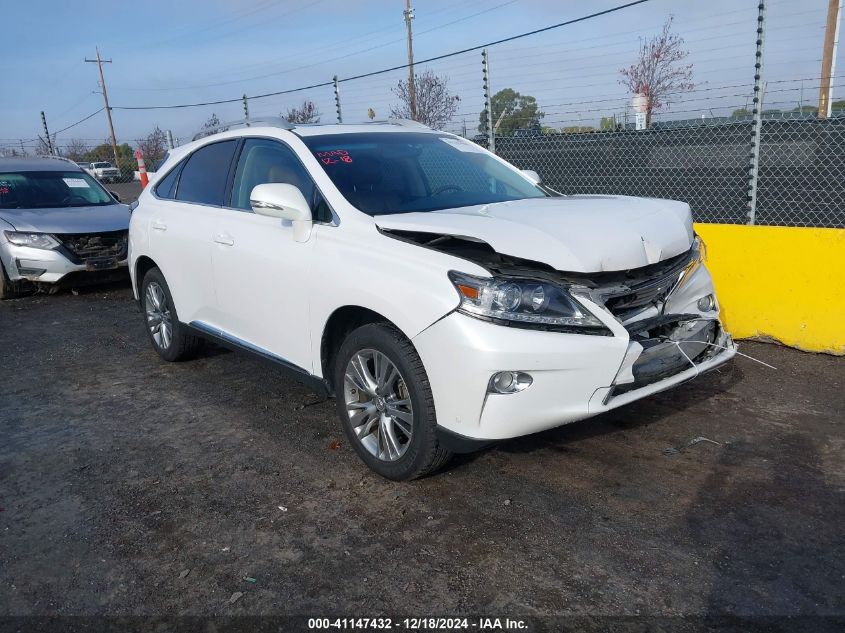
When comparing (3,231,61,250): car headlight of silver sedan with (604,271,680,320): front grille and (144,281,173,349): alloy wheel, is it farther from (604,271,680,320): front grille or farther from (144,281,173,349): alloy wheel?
(604,271,680,320): front grille

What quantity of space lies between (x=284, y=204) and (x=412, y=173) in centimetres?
88

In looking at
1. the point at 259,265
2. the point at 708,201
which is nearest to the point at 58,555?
the point at 259,265

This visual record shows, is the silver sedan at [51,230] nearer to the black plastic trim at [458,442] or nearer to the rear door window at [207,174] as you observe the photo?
the rear door window at [207,174]

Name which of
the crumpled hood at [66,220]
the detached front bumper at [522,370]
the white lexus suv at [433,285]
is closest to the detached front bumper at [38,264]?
the crumpled hood at [66,220]

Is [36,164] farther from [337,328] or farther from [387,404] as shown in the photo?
[387,404]

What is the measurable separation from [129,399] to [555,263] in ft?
11.3

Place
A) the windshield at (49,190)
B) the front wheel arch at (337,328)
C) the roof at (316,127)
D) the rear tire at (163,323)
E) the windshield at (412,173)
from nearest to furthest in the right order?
the front wheel arch at (337,328) → the windshield at (412,173) → the roof at (316,127) → the rear tire at (163,323) → the windshield at (49,190)

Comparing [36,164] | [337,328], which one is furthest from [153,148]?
[337,328]

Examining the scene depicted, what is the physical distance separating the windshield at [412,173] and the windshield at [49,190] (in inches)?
264

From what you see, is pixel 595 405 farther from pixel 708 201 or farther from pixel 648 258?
pixel 708 201

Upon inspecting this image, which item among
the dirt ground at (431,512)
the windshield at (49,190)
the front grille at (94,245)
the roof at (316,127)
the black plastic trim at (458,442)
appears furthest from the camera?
the windshield at (49,190)

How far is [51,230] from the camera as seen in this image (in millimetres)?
8586

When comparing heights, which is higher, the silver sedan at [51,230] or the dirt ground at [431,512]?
the silver sedan at [51,230]

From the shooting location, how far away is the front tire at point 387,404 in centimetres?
329
